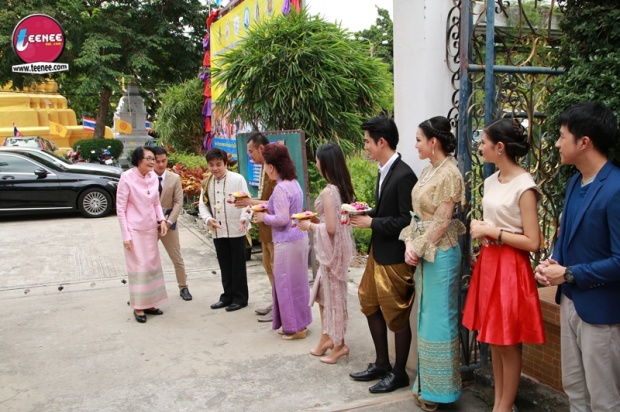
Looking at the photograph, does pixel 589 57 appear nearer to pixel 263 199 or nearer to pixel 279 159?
pixel 279 159

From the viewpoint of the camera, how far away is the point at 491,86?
11.2 ft

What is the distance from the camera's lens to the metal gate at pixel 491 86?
3.43 m

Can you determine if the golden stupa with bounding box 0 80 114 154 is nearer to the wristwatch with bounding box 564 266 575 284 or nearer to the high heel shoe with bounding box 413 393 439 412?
the high heel shoe with bounding box 413 393 439 412

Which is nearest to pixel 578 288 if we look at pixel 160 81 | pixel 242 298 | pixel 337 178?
pixel 337 178

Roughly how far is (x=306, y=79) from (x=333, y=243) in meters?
3.29

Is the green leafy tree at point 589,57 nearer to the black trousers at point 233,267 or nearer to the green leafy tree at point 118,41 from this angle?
the black trousers at point 233,267

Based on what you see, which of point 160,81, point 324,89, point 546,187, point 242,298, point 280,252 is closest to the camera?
point 546,187

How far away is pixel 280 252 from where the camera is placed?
470cm

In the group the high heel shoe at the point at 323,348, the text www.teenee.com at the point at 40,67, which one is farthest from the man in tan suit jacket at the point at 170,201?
the text www.teenee.com at the point at 40,67

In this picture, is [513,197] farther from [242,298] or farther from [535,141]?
[242,298]

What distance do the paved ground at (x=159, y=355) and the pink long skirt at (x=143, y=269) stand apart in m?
0.24

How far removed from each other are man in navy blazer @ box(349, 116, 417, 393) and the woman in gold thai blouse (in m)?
0.16

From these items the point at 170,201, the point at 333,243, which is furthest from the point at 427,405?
the point at 170,201

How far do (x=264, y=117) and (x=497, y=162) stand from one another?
4.68 m
